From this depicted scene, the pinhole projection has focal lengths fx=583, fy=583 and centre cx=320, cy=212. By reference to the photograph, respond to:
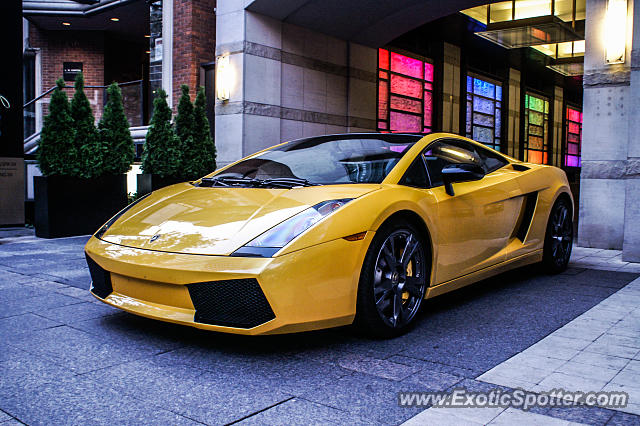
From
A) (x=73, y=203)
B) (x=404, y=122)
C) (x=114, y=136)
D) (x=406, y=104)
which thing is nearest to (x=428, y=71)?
(x=406, y=104)

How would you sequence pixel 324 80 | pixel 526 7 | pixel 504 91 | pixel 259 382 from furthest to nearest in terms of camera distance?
pixel 504 91
pixel 526 7
pixel 324 80
pixel 259 382

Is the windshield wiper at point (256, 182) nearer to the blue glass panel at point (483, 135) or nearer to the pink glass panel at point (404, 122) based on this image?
the pink glass panel at point (404, 122)

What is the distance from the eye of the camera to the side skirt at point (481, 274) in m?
3.86

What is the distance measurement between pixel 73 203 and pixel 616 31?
7836mm

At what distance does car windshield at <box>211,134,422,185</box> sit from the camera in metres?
3.82

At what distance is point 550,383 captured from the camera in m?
2.75

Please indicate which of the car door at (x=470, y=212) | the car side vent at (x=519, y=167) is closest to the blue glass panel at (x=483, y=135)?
the car side vent at (x=519, y=167)

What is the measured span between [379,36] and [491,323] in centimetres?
985

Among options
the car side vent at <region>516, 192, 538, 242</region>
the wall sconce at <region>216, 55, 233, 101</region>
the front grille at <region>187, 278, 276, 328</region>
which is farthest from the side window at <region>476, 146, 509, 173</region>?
the wall sconce at <region>216, 55, 233, 101</region>

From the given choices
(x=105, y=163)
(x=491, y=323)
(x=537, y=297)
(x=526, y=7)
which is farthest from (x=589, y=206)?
(x=526, y=7)

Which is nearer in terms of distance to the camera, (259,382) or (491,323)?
(259,382)

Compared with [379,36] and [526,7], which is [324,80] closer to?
[379,36]

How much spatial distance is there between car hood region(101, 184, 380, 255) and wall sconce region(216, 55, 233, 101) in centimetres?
714

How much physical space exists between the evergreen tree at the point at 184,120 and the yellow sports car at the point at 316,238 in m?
5.47
